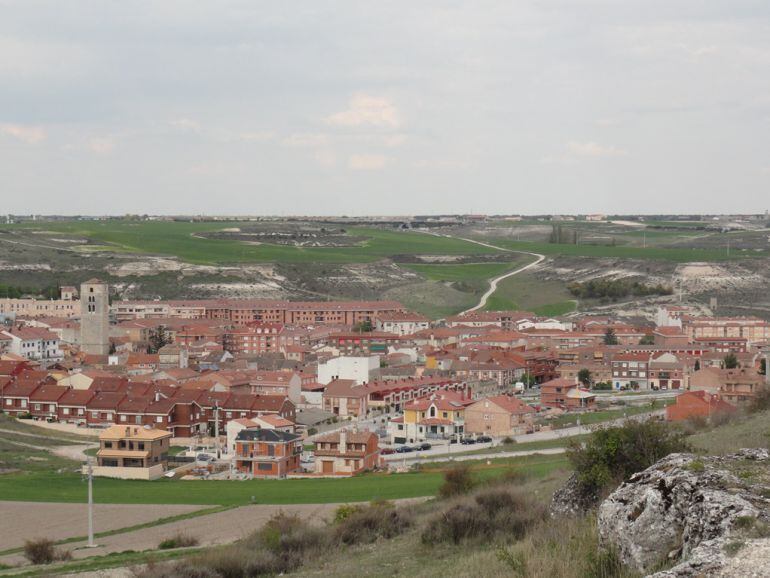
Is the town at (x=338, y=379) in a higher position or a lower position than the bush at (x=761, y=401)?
lower

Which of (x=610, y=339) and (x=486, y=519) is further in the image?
(x=610, y=339)

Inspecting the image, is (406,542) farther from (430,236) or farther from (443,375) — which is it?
(430,236)

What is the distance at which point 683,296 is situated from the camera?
103 m

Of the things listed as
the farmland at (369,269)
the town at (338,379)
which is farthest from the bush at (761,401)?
the farmland at (369,269)

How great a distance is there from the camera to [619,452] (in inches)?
496

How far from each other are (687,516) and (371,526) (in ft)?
33.7

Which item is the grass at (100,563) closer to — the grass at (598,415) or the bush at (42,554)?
the bush at (42,554)

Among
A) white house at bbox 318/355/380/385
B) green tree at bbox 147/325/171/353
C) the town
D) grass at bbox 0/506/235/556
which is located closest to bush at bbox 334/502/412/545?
grass at bbox 0/506/235/556

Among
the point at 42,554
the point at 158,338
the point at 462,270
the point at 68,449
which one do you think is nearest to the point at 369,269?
the point at 462,270

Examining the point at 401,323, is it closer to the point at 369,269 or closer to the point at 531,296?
the point at 531,296

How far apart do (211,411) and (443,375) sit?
15763mm

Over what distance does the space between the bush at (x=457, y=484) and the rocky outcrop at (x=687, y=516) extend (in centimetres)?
1193

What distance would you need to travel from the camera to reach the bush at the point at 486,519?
505 inches

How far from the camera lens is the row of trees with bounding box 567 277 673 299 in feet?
342
